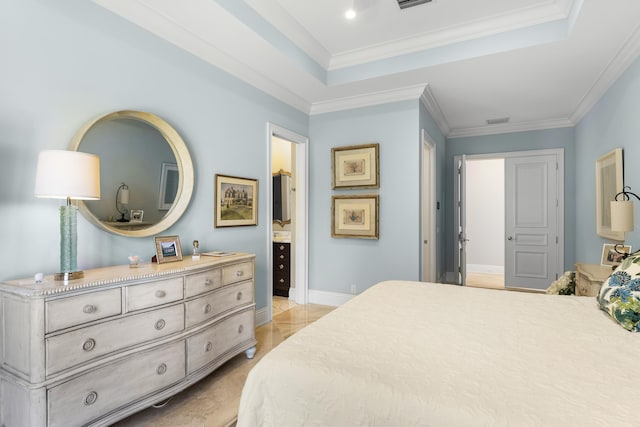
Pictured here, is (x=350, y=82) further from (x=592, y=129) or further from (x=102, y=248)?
(x=592, y=129)

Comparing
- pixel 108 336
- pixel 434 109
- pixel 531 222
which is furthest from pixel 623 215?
pixel 108 336

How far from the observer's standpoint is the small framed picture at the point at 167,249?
2270mm

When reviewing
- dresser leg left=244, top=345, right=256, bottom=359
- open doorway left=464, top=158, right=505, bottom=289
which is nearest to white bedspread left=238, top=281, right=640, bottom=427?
dresser leg left=244, top=345, right=256, bottom=359

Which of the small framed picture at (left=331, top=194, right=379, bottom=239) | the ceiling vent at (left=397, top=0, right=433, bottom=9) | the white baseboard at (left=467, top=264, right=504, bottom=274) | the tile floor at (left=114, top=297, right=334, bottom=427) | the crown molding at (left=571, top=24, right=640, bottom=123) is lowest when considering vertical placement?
the tile floor at (left=114, top=297, right=334, bottom=427)

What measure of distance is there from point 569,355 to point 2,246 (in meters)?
2.61

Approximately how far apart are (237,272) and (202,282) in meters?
0.39

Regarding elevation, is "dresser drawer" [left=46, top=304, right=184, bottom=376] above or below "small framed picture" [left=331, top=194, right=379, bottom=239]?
below

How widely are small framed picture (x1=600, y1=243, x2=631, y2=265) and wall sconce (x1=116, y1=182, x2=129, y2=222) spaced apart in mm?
4029

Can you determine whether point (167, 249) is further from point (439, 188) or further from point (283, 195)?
point (439, 188)

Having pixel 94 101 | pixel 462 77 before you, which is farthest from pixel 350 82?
pixel 94 101

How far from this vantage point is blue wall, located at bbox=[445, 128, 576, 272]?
16.4ft

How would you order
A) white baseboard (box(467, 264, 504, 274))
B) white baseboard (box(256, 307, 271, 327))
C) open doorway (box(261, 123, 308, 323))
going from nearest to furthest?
white baseboard (box(256, 307, 271, 327))
open doorway (box(261, 123, 308, 323))
white baseboard (box(467, 264, 504, 274))

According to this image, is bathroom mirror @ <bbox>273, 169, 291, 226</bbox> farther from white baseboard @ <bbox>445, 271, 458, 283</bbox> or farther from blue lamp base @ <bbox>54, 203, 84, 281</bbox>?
blue lamp base @ <bbox>54, 203, 84, 281</bbox>

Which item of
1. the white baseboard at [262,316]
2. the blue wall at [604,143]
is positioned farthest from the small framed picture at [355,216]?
the blue wall at [604,143]
